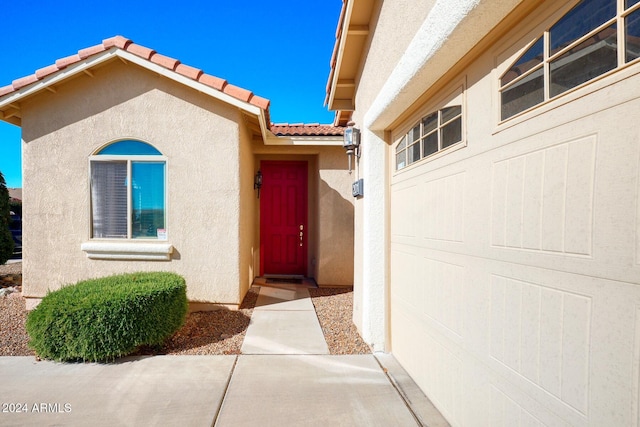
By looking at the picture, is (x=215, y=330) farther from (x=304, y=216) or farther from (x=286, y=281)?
(x=304, y=216)

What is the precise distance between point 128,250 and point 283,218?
3904 mm

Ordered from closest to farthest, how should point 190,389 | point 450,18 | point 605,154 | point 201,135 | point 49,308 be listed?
point 605,154 → point 450,18 → point 190,389 → point 49,308 → point 201,135

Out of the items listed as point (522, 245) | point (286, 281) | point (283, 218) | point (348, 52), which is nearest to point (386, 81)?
point (348, 52)

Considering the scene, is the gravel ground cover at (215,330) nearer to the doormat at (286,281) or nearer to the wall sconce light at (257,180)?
the doormat at (286,281)

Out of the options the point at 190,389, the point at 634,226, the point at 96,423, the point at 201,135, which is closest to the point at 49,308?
the point at 96,423

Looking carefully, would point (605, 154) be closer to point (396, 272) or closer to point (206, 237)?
point (396, 272)

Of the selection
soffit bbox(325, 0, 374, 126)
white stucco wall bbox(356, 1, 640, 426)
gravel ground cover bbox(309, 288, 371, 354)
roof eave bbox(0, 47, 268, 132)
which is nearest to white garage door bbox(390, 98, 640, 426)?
white stucco wall bbox(356, 1, 640, 426)

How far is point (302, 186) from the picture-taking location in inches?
334

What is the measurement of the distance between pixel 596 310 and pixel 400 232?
234cm

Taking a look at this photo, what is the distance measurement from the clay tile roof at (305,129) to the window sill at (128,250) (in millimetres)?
3641

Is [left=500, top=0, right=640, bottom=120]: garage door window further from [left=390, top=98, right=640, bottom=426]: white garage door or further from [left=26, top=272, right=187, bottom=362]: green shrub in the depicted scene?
[left=26, top=272, right=187, bottom=362]: green shrub

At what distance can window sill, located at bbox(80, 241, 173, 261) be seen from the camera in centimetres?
550

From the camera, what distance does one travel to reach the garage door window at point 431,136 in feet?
8.80

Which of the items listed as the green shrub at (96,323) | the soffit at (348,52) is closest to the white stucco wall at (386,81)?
the soffit at (348,52)
